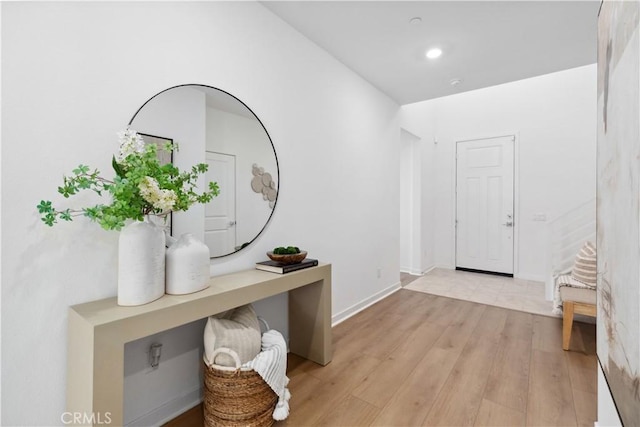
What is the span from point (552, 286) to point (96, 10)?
4.55 m

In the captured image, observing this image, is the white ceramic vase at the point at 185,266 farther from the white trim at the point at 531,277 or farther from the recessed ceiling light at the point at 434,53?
the white trim at the point at 531,277

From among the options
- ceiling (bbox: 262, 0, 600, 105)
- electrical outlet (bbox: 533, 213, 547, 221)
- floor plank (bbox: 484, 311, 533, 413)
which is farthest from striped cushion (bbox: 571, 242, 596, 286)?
electrical outlet (bbox: 533, 213, 547, 221)

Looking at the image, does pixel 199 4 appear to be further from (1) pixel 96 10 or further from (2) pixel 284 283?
(2) pixel 284 283

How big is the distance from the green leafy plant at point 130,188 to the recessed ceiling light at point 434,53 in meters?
2.45

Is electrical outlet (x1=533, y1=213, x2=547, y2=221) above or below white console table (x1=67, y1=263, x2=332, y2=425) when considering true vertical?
above

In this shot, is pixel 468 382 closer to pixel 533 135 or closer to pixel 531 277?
pixel 531 277

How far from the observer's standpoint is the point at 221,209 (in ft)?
6.14

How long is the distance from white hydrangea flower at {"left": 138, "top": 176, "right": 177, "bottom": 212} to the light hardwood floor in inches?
51.8

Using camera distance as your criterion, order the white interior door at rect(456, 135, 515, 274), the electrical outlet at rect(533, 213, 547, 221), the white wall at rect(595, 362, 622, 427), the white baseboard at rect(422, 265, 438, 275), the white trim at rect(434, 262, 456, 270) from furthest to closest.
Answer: the white trim at rect(434, 262, 456, 270)
the white baseboard at rect(422, 265, 438, 275)
the white interior door at rect(456, 135, 515, 274)
the electrical outlet at rect(533, 213, 547, 221)
the white wall at rect(595, 362, 622, 427)

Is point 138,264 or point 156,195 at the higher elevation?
point 156,195

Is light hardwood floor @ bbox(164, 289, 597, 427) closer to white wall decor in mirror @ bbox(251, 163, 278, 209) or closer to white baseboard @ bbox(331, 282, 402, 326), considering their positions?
white baseboard @ bbox(331, 282, 402, 326)

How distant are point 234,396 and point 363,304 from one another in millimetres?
2056

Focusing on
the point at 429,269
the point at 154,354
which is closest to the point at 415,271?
the point at 429,269

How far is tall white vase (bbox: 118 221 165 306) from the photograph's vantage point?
1255 mm
